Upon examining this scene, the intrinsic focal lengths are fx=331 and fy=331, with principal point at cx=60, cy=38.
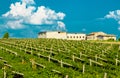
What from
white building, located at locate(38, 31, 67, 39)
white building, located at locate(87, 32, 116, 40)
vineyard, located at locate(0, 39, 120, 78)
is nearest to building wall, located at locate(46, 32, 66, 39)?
white building, located at locate(38, 31, 67, 39)

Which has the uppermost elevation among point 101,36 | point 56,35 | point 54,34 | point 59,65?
point 54,34

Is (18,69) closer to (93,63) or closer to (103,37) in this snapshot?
(93,63)

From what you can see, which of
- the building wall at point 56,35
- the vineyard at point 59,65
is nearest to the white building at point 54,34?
the building wall at point 56,35

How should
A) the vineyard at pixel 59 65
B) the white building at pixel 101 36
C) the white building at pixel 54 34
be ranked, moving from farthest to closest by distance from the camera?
the white building at pixel 54 34 < the white building at pixel 101 36 < the vineyard at pixel 59 65

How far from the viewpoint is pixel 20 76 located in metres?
24.5

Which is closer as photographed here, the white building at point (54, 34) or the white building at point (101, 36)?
the white building at point (101, 36)

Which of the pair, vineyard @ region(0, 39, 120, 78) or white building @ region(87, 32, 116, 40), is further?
white building @ region(87, 32, 116, 40)

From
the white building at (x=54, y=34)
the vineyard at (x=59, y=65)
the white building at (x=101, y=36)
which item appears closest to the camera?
the vineyard at (x=59, y=65)

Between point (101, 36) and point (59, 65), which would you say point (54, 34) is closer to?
point (101, 36)

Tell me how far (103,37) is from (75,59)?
5797 inches

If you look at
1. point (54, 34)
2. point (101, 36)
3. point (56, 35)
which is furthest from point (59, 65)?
point (56, 35)

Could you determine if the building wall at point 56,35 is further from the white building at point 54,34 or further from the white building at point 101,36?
the white building at point 101,36

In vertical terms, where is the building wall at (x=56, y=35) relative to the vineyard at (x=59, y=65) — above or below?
above

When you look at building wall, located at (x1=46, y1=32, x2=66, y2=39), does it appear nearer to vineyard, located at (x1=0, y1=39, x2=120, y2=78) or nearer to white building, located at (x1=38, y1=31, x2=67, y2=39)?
white building, located at (x1=38, y1=31, x2=67, y2=39)
